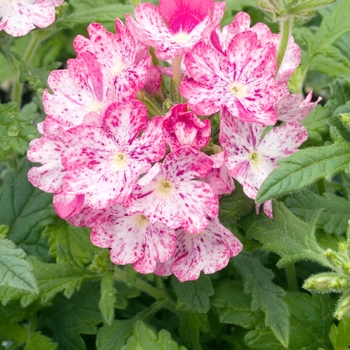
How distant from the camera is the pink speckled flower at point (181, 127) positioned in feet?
4.72

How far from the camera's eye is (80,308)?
2.15m

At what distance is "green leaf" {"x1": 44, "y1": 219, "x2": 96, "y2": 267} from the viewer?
6.63 feet

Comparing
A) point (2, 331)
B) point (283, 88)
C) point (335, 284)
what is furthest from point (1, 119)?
point (335, 284)

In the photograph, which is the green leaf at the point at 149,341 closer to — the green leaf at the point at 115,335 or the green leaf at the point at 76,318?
the green leaf at the point at 115,335

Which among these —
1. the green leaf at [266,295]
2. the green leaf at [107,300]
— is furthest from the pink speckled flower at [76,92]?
the green leaf at [266,295]

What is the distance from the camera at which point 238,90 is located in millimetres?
1517

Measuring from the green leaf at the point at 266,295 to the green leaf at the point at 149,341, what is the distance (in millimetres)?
238

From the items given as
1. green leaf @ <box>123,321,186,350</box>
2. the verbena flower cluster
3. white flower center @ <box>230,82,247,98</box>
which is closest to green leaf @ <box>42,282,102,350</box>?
green leaf @ <box>123,321,186,350</box>

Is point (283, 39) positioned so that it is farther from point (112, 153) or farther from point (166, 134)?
point (112, 153)

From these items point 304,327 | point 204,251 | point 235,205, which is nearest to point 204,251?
point 204,251

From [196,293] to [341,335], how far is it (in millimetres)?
405

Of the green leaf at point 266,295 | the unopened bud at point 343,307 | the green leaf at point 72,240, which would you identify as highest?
the unopened bud at point 343,307

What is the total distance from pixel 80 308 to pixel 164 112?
2.80ft

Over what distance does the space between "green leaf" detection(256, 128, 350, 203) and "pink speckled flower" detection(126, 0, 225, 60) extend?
0.36 metres
